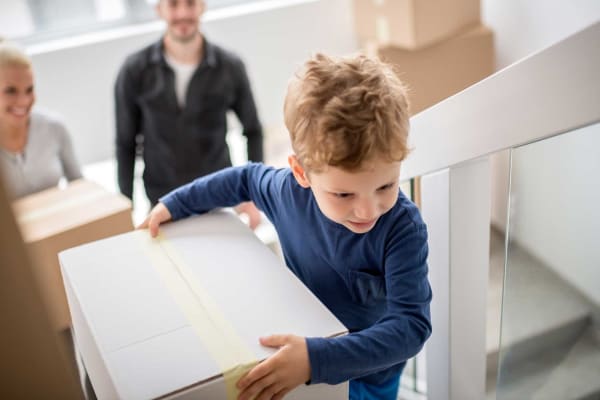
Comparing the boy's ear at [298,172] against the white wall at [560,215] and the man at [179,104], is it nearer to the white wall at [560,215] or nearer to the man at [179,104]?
the white wall at [560,215]

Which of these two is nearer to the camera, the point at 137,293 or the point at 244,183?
the point at 137,293

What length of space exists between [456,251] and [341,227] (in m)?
0.22

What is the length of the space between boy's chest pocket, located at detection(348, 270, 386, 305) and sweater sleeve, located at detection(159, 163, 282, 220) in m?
0.21

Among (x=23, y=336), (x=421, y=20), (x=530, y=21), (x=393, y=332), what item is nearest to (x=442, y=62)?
(x=421, y=20)

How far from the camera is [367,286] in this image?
0.95 meters

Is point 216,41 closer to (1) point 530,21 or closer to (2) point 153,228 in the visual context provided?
(1) point 530,21

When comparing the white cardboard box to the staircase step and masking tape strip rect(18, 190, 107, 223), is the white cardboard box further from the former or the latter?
masking tape strip rect(18, 190, 107, 223)

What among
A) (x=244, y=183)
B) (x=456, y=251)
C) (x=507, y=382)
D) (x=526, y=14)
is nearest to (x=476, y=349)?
(x=507, y=382)

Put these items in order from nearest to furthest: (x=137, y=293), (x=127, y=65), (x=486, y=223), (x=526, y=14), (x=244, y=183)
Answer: (x=137, y=293) < (x=486, y=223) < (x=244, y=183) < (x=127, y=65) < (x=526, y=14)

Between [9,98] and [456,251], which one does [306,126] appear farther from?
[9,98]

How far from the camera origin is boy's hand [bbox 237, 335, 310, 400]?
0.75 metres

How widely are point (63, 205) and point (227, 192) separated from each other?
0.98 m

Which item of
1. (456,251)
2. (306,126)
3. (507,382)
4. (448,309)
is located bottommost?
(507,382)

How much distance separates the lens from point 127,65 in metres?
2.31
